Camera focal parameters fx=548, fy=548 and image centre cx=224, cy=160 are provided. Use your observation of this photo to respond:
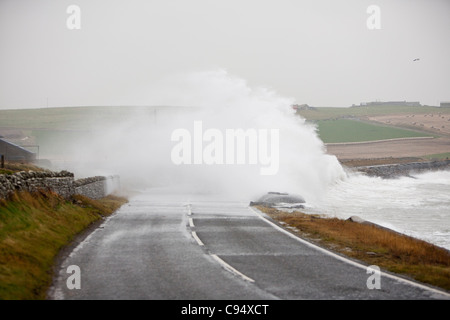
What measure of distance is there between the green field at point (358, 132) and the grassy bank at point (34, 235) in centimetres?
9969

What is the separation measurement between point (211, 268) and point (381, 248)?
5.83 meters

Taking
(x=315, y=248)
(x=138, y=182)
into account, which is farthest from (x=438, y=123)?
(x=315, y=248)

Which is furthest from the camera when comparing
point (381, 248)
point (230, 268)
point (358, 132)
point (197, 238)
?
point (358, 132)

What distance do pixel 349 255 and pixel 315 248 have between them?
1122 millimetres

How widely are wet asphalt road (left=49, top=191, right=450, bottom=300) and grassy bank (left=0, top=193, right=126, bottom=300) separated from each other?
0.48 metres

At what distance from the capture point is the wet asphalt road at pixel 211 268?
973 cm

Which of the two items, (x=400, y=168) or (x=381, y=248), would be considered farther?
(x=400, y=168)

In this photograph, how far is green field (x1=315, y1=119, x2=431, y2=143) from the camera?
120688mm

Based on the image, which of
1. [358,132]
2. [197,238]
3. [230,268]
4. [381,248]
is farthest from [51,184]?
[358,132]

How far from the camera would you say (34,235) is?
14.3 meters

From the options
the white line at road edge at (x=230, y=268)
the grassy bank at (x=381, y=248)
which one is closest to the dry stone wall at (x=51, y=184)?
the white line at road edge at (x=230, y=268)

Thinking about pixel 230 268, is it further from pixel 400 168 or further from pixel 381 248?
pixel 400 168

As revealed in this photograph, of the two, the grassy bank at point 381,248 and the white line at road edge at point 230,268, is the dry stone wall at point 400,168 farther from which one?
the white line at road edge at point 230,268

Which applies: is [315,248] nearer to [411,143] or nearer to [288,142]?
[288,142]
